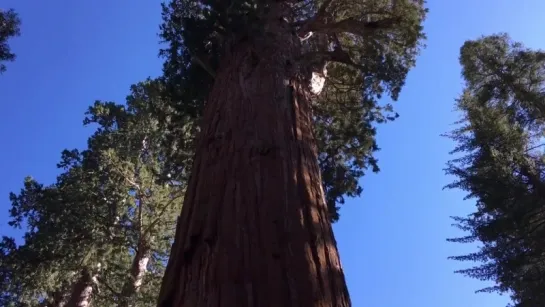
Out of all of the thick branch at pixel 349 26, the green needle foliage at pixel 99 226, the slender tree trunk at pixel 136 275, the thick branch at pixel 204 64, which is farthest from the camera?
the green needle foliage at pixel 99 226

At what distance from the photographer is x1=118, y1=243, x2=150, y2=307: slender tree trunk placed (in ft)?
34.4

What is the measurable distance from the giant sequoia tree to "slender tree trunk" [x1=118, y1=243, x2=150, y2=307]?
4.72 meters

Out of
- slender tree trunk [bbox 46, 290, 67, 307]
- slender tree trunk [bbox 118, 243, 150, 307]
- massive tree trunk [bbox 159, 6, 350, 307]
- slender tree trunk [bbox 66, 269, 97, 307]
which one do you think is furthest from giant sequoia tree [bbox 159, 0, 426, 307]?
slender tree trunk [bbox 46, 290, 67, 307]

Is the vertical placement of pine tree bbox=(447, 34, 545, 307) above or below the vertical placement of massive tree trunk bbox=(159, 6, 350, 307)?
above

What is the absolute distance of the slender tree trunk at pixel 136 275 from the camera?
413 inches

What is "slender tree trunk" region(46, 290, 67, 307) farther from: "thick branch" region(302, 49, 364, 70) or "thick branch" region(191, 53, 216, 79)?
"thick branch" region(302, 49, 364, 70)

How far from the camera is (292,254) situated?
262cm

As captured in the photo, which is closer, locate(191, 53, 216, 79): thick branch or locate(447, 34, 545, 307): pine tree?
locate(191, 53, 216, 79): thick branch

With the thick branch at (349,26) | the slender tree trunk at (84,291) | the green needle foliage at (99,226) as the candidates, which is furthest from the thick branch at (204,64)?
the slender tree trunk at (84,291)

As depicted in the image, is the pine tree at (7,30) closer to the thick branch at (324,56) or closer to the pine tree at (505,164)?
the thick branch at (324,56)

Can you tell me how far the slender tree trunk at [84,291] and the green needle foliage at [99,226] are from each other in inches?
5.4

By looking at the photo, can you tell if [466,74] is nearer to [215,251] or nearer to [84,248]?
[84,248]

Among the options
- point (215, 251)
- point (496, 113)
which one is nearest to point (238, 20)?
point (215, 251)

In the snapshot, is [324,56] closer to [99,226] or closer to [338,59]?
[338,59]
